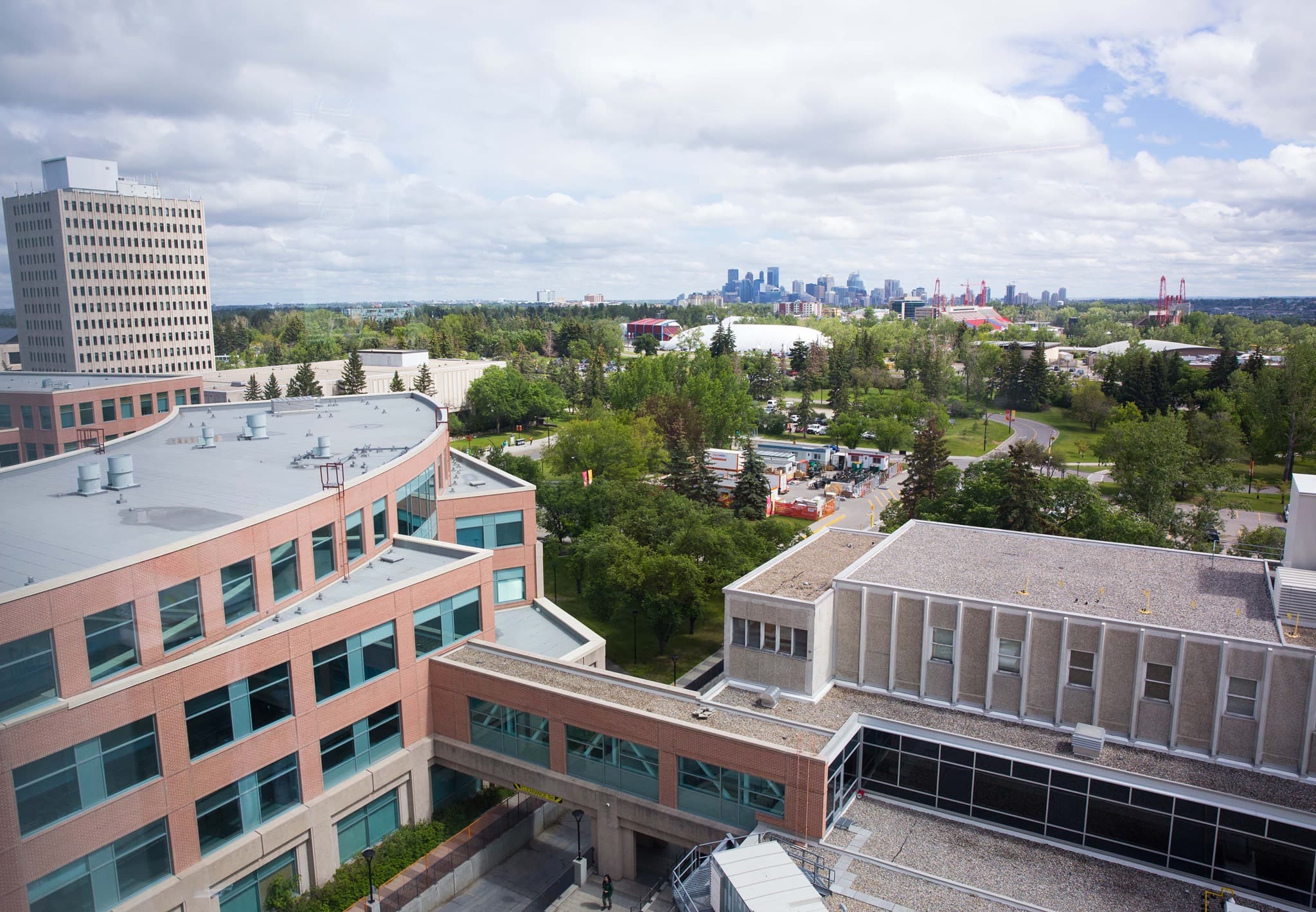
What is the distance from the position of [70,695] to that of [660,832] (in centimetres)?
928

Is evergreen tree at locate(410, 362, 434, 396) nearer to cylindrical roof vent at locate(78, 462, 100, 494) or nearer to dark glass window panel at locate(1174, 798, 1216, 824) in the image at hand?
cylindrical roof vent at locate(78, 462, 100, 494)

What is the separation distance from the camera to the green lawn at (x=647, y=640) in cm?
2433

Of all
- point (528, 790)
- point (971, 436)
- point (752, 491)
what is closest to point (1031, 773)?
point (528, 790)

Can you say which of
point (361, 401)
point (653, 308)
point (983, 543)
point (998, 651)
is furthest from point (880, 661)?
point (653, 308)

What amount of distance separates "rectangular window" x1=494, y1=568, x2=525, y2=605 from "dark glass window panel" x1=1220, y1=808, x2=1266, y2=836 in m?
14.9

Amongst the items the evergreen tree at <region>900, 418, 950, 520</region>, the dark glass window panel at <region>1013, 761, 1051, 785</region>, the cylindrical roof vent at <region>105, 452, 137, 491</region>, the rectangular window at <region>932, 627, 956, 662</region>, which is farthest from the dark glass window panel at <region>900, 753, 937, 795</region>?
the evergreen tree at <region>900, 418, 950, 520</region>

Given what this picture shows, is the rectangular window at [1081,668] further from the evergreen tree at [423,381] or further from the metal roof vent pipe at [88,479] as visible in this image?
the evergreen tree at [423,381]

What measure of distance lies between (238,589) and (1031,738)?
1271cm

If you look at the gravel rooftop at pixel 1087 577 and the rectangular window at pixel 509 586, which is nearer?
the gravel rooftop at pixel 1087 577

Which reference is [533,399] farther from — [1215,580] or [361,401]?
[1215,580]

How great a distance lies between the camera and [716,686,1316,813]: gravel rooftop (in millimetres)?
12547

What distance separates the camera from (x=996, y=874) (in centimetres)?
1220

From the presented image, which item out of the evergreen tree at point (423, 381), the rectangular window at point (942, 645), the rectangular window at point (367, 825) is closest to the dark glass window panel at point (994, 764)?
the rectangular window at point (942, 645)

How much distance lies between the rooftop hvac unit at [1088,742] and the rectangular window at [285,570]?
1279 centimetres
